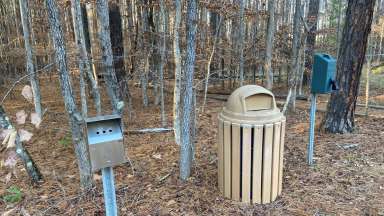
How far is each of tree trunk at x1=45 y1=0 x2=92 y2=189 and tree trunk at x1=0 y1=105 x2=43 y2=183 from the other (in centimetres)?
66

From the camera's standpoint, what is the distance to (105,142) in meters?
1.88

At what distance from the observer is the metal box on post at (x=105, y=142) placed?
188 centimetres

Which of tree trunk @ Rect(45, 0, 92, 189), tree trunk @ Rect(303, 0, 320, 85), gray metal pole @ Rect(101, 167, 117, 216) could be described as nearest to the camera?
gray metal pole @ Rect(101, 167, 117, 216)

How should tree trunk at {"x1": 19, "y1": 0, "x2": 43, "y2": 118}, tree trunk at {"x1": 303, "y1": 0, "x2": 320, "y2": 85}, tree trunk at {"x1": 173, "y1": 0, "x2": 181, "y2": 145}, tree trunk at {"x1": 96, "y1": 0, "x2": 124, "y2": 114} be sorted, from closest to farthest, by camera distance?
tree trunk at {"x1": 96, "y1": 0, "x2": 124, "y2": 114} < tree trunk at {"x1": 173, "y1": 0, "x2": 181, "y2": 145} < tree trunk at {"x1": 19, "y1": 0, "x2": 43, "y2": 118} < tree trunk at {"x1": 303, "y1": 0, "x2": 320, "y2": 85}

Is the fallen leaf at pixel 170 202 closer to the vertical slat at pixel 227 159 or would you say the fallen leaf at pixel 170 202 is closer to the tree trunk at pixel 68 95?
the vertical slat at pixel 227 159

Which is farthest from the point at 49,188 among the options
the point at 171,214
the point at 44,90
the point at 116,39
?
the point at 44,90

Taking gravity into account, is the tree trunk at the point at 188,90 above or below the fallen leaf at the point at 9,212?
above

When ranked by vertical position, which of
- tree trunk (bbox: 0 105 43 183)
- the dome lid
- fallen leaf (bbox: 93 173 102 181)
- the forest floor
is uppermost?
the dome lid

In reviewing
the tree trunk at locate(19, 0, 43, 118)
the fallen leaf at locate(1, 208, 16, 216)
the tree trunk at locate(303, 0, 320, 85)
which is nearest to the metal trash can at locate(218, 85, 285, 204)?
the fallen leaf at locate(1, 208, 16, 216)

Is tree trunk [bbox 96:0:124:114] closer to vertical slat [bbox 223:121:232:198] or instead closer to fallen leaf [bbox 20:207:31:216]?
fallen leaf [bbox 20:207:31:216]

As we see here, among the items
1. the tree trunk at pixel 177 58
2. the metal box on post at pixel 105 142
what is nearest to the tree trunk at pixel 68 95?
the metal box on post at pixel 105 142

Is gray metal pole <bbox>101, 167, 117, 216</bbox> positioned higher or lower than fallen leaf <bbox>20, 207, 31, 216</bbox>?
higher

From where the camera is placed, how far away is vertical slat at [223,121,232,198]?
281cm

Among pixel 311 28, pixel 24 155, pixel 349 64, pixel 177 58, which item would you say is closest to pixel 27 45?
pixel 24 155
